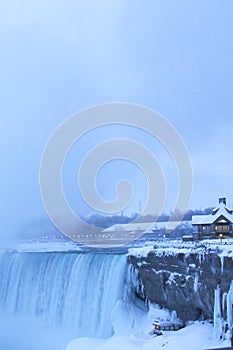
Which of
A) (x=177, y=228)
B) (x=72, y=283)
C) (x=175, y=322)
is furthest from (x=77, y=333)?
(x=177, y=228)

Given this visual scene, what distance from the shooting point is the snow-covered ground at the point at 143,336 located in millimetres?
12538

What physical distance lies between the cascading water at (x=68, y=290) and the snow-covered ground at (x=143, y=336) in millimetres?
833

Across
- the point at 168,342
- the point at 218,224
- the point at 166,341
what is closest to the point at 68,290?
the point at 166,341

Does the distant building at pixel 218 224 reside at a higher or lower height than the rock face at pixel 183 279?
higher

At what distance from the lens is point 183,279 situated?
15195 millimetres

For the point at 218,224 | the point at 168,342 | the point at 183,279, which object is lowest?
the point at 168,342

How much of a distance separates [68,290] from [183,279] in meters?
6.97

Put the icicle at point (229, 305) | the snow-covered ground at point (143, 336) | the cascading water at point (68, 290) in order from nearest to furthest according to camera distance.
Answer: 1. the icicle at point (229, 305)
2. the snow-covered ground at point (143, 336)
3. the cascading water at point (68, 290)

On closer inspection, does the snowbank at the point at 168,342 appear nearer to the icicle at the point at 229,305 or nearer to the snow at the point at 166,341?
the snow at the point at 166,341

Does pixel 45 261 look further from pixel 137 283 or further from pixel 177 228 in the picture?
pixel 177 228

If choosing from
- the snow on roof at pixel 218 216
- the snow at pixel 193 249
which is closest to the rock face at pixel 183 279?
the snow at pixel 193 249

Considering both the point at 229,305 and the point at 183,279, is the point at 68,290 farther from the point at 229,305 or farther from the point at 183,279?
the point at 229,305

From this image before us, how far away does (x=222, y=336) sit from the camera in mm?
12336

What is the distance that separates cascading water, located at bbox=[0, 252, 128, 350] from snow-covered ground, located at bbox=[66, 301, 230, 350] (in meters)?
0.83
